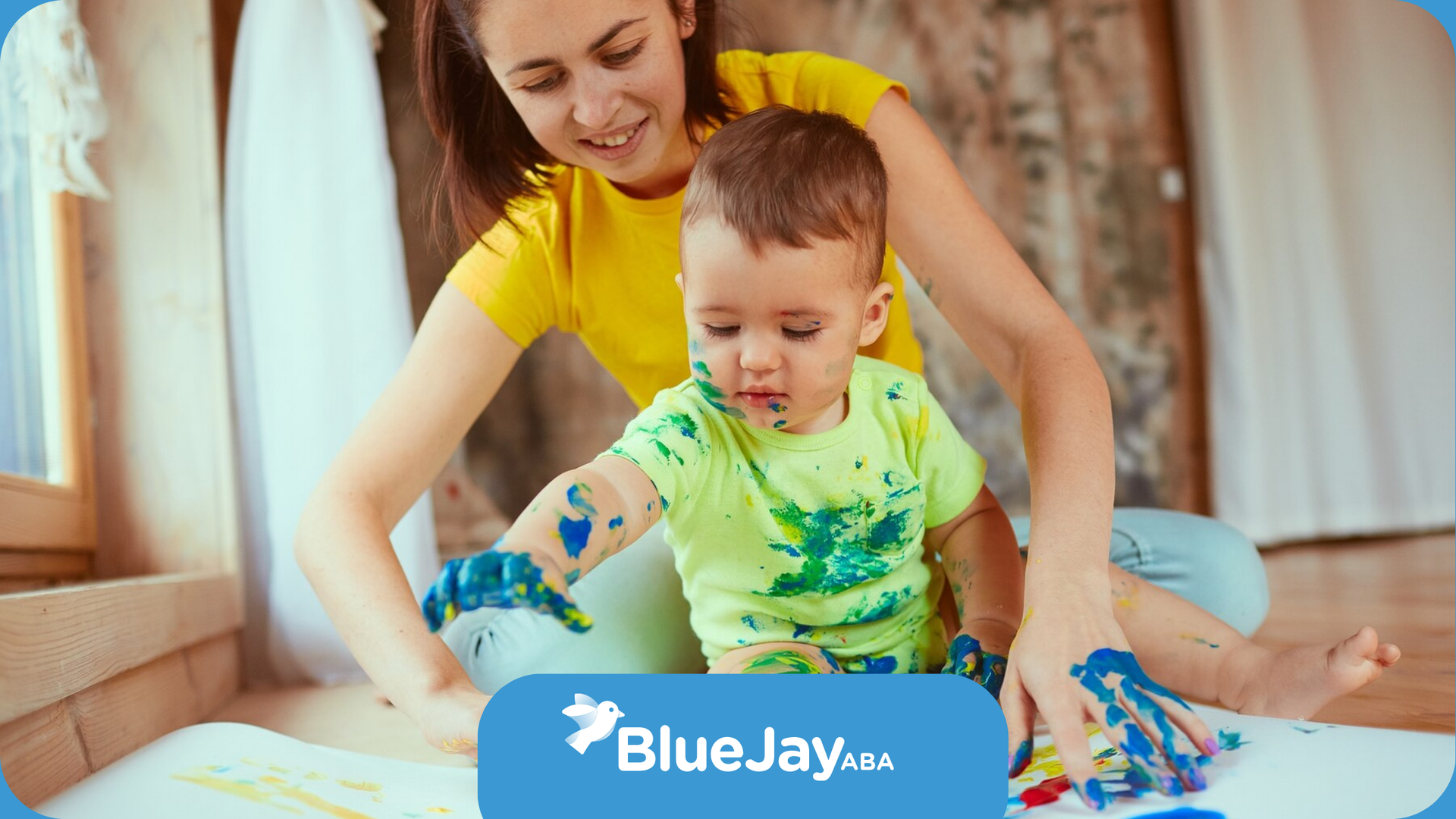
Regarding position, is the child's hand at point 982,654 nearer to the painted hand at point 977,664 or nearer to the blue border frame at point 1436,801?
the painted hand at point 977,664

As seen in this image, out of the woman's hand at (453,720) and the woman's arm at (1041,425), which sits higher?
the woman's arm at (1041,425)

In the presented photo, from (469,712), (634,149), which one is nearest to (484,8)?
(634,149)

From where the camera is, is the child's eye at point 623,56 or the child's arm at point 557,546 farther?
the child's eye at point 623,56

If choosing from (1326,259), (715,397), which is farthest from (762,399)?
(1326,259)

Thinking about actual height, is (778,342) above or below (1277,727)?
above

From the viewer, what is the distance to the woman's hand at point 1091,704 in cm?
46

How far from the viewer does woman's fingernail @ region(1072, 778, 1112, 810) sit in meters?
0.45

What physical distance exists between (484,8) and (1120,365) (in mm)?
584

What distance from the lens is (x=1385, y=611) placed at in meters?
0.90

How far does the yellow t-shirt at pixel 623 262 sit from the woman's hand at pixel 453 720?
0.24 m

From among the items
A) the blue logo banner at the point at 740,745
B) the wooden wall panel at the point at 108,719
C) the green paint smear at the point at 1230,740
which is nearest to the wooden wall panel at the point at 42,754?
the wooden wall panel at the point at 108,719

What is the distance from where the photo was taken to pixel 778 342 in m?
0.53

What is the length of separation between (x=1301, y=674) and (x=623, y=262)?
1.60 feet

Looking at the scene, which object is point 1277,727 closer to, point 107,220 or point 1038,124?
point 1038,124
